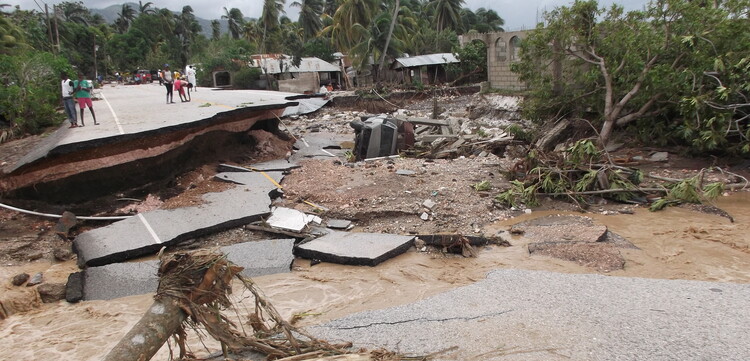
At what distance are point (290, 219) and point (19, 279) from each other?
3.20m

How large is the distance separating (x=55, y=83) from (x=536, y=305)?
565 inches

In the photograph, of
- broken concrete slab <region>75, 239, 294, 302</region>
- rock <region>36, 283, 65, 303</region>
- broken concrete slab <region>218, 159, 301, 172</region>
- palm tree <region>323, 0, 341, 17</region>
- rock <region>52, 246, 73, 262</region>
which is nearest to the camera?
rock <region>36, 283, 65, 303</region>

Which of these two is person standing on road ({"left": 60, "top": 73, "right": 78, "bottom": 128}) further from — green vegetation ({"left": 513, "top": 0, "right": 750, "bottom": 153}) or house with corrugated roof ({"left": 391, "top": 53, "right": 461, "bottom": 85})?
house with corrugated roof ({"left": 391, "top": 53, "right": 461, "bottom": 85})

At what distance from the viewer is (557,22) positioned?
11.4 m

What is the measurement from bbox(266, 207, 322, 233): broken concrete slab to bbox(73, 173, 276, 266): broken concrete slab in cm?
17

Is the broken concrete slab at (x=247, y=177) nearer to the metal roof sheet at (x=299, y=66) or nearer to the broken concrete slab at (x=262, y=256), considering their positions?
the broken concrete slab at (x=262, y=256)

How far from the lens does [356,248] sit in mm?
5918

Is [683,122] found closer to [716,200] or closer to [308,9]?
[716,200]

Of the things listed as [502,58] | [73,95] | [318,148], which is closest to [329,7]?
[502,58]

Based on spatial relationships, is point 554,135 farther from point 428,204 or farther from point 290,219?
point 290,219

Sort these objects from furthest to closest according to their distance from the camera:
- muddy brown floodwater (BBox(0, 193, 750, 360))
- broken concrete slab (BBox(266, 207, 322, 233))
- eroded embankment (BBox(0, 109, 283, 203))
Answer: eroded embankment (BBox(0, 109, 283, 203))
broken concrete slab (BBox(266, 207, 322, 233))
muddy brown floodwater (BBox(0, 193, 750, 360))

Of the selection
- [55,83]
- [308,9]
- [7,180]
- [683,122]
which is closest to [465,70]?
[308,9]

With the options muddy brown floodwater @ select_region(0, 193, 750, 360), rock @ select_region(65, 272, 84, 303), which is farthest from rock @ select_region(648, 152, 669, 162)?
rock @ select_region(65, 272, 84, 303)

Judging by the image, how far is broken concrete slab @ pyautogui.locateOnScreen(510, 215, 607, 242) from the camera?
20.3 feet
